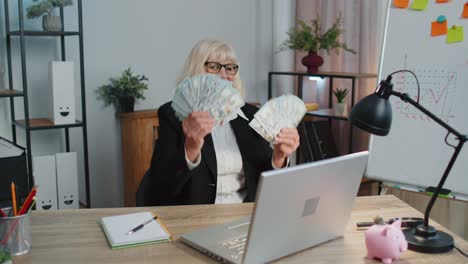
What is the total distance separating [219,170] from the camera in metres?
2.18

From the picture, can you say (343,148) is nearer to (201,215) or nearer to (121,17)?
(121,17)

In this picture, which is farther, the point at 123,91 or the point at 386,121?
the point at 123,91

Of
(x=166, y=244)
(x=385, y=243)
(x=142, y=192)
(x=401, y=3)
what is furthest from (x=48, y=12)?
(x=385, y=243)

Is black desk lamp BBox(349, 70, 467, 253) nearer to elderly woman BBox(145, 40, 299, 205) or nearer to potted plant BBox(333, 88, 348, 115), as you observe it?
elderly woman BBox(145, 40, 299, 205)

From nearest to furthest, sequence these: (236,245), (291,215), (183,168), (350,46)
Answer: (291,215) → (236,245) → (183,168) → (350,46)

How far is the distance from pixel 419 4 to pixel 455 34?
218mm

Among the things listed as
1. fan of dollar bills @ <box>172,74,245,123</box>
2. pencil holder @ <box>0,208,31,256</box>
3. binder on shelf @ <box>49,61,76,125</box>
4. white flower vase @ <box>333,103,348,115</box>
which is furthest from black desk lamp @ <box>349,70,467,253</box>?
white flower vase @ <box>333,103,348,115</box>

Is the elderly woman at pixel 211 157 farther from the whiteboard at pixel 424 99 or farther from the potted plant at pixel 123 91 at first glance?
the potted plant at pixel 123 91

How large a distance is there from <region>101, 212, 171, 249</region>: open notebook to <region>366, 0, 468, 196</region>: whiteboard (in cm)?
123

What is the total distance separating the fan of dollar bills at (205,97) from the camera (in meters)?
1.75

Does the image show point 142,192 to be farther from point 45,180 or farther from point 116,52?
point 116,52

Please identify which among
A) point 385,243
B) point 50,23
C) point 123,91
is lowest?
point 385,243

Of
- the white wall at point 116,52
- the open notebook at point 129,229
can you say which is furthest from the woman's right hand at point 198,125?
the white wall at point 116,52

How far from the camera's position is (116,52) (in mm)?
3436
